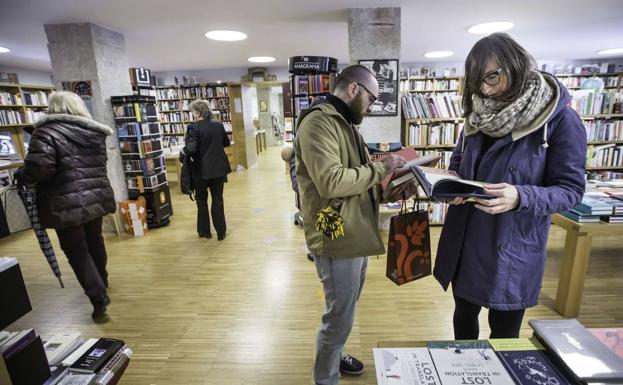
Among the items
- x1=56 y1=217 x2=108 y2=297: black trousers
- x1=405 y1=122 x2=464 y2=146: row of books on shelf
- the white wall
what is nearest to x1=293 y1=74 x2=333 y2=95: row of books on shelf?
x1=405 y1=122 x2=464 y2=146: row of books on shelf

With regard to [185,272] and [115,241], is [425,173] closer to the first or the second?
[185,272]

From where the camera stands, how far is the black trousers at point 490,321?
119cm

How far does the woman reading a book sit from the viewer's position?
3.25ft

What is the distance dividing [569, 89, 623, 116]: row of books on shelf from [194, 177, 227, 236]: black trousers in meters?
4.25

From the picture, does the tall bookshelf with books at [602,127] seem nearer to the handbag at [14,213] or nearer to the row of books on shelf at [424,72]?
the row of books on shelf at [424,72]

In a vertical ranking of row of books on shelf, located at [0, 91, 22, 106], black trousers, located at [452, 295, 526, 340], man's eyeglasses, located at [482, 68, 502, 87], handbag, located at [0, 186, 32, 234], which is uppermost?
row of books on shelf, located at [0, 91, 22, 106]

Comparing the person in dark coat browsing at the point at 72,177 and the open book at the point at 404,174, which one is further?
the person in dark coat browsing at the point at 72,177

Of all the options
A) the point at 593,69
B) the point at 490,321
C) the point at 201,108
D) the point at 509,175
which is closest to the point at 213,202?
the point at 201,108

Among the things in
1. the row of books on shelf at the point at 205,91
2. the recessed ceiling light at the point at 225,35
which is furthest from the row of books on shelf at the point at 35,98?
the recessed ceiling light at the point at 225,35

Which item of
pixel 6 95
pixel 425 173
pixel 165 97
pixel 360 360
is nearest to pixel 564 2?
pixel 425 173

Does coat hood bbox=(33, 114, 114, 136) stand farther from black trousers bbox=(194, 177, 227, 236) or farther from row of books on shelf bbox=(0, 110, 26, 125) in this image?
row of books on shelf bbox=(0, 110, 26, 125)

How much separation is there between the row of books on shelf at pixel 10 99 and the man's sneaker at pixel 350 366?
24.7 feet

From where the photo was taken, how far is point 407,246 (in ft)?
4.63

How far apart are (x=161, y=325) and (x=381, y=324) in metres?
1.54
